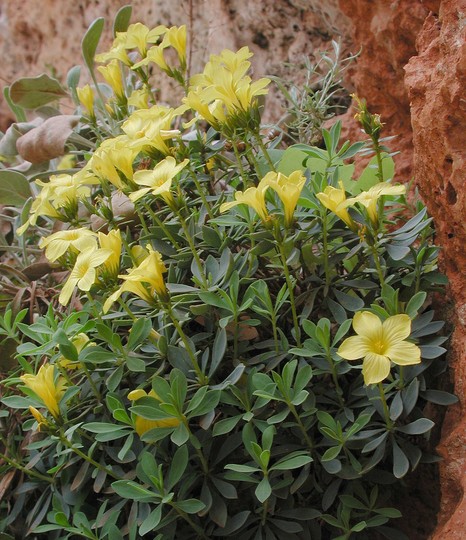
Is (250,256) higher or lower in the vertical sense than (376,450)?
higher

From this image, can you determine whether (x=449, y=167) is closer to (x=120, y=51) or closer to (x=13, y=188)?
(x=120, y=51)

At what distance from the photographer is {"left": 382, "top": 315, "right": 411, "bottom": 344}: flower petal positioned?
3.02ft

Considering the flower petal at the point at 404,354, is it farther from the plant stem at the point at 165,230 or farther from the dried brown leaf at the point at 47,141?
the dried brown leaf at the point at 47,141

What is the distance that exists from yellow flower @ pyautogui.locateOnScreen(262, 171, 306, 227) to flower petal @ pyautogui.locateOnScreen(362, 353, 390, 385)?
0.23 m

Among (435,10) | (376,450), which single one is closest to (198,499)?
(376,450)

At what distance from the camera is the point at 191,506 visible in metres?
0.97

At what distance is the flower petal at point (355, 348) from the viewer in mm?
900

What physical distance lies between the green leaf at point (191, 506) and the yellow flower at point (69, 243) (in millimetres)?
371

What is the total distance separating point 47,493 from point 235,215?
0.54 metres

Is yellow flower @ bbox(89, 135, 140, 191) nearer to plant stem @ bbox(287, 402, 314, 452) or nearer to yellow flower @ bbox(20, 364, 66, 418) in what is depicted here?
yellow flower @ bbox(20, 364, 66, 418)

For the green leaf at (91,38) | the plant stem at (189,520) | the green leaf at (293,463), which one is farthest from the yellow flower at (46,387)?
the green leaf at (91,38)

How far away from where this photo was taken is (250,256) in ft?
3.74

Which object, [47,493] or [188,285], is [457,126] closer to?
[188,285]

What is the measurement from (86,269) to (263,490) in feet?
1.26
